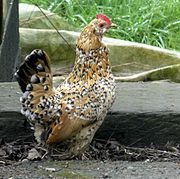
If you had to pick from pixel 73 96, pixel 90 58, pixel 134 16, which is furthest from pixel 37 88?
pixel 134 16

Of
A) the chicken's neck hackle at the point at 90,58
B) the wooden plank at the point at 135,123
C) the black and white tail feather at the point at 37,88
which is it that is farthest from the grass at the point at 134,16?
the black and white tail feather at the point at 37,88

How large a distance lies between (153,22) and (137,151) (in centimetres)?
445

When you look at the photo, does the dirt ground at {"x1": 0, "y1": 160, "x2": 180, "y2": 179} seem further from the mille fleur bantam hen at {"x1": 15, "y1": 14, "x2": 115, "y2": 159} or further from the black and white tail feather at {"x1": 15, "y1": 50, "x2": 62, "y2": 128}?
the black and white tail feather at {"x1": 15, "y1": 50, "x2": 62, "y2": 128}

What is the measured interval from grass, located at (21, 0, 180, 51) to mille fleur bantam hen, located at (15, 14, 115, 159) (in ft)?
13.6

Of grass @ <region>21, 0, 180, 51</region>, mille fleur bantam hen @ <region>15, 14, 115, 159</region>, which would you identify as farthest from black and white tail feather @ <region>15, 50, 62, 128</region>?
grass @ <region>21, 0, 180, 51</region>

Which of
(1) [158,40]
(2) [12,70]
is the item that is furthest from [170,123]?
(1) [158,40]

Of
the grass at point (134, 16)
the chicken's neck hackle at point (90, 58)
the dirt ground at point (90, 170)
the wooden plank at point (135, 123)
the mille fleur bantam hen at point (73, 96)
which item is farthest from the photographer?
the grass at point (134, 16)

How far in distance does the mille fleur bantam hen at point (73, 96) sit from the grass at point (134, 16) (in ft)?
13.6

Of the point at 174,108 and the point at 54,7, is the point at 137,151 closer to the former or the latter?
the point at 174,108

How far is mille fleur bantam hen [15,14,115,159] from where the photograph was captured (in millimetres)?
4258

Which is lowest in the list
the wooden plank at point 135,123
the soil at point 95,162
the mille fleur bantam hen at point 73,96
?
the soil at point 95,162

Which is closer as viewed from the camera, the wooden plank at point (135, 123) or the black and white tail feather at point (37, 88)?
the black and white tail feather at point (37, 88)

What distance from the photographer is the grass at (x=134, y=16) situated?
28.6ft

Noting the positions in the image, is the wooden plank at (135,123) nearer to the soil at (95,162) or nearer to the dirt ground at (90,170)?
the soil at (95,162)
